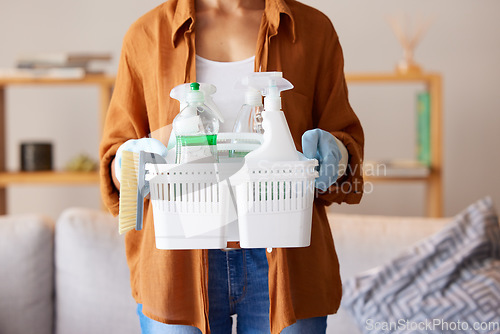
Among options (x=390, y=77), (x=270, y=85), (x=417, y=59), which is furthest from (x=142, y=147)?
(x=417, y=59)

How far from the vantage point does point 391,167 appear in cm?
233

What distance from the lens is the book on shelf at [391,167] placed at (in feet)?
7.55

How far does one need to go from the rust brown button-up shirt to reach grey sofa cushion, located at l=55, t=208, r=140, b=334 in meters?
0.78

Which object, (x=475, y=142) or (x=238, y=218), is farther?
(x=475, y=142)

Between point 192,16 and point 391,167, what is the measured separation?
1604 millimetres

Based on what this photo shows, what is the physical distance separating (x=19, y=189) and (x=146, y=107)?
6.79 feet

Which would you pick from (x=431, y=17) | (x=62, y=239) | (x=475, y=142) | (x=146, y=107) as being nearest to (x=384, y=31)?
(x=431, y=17)

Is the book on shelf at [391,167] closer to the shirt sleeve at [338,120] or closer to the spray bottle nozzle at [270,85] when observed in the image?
the shirt sleeve at [338,120]

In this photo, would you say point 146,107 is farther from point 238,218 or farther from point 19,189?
point 19,189

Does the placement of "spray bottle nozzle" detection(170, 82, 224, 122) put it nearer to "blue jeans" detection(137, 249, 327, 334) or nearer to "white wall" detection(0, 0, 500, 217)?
"blue jeans" detection(137, 249, 327, 334)

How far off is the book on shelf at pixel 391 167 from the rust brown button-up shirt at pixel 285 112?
1.42 meters

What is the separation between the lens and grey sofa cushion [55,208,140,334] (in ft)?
5.59

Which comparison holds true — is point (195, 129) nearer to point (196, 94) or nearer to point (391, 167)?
point (196, 94)

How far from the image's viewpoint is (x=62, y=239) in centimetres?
179
